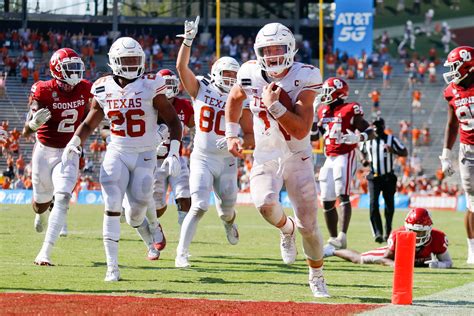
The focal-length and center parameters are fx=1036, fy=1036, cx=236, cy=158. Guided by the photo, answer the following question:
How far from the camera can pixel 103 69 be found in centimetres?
2997

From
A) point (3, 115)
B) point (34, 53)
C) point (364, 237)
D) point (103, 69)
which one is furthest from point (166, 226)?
point (34, 53)

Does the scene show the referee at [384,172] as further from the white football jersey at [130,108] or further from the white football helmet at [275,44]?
the white football helmet at [275,44]

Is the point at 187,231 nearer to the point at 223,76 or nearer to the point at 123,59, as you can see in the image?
the point at 223,76

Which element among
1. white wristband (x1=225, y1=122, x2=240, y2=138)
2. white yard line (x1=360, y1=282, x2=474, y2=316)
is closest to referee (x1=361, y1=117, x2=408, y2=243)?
white yard line (x1=360, y1=282, x2=474, y2=316)

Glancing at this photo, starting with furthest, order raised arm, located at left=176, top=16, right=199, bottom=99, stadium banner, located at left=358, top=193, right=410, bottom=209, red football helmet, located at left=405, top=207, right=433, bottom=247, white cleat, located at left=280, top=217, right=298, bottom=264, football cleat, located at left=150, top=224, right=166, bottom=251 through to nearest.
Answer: stadium banner, located at left=358, top=193, right=410, bottom=209
football cleat, located at left=150, top=224, right=166, bottom=251
red football helmet, located at left=405, top=207, right=433, bottom=247
white cleat, located at left=280, top=217, right=298, bottom=264
raised arm, located at left=176, top=16, right=199, bottom=99

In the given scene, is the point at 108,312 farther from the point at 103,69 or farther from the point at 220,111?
the point at 103,69

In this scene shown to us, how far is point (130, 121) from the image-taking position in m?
8.52

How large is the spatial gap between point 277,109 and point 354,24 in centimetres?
2573

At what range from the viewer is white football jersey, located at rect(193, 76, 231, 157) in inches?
390

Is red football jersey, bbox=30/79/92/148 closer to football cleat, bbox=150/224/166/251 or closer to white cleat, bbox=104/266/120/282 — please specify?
football cleat, bbox=150/224/166/251

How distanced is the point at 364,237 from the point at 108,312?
9.07 meters

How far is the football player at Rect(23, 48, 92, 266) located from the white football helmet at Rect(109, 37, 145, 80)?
152cm

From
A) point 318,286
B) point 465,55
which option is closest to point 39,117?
point 318,286

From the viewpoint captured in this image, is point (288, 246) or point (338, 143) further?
point (338, 143)
